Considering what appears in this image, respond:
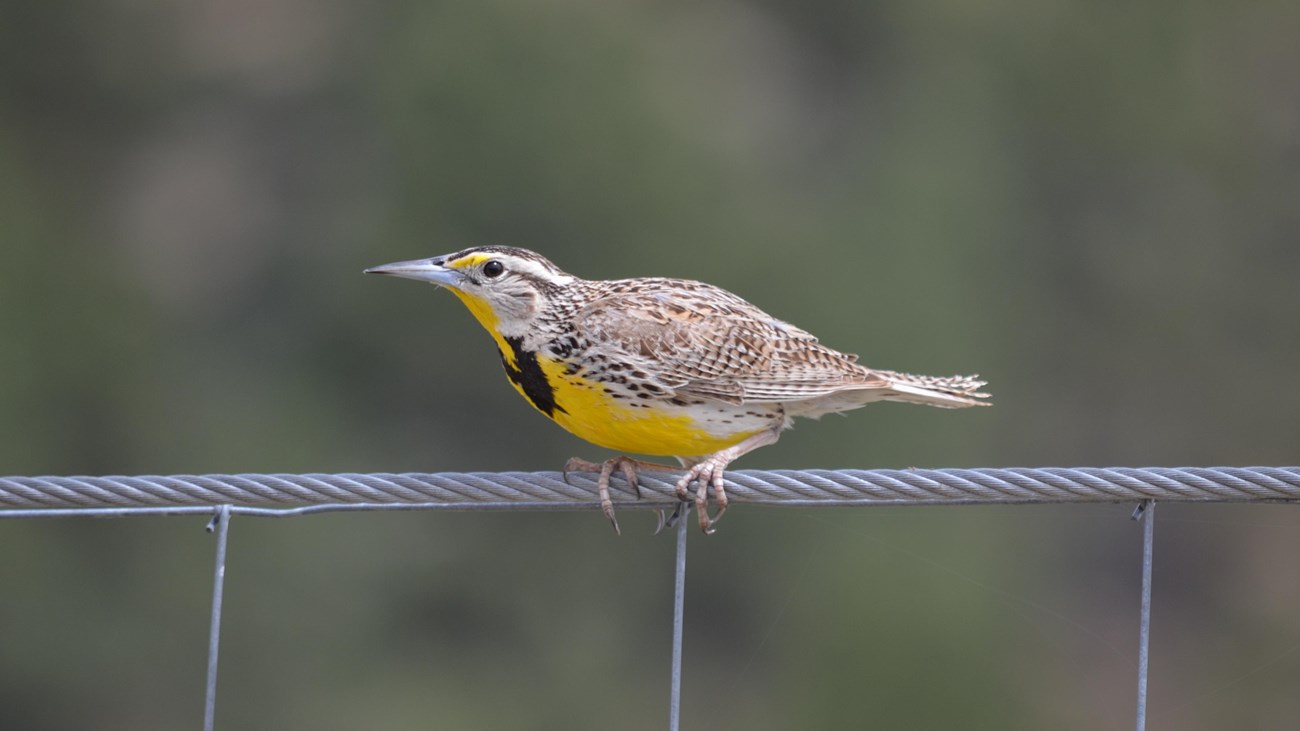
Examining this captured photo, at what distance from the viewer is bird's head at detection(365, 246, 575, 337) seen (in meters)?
4.79

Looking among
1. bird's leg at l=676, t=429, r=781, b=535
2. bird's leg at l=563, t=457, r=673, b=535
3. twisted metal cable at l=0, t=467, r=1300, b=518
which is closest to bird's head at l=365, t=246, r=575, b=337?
bird's leg at l=563, t=457, r=673, b=535

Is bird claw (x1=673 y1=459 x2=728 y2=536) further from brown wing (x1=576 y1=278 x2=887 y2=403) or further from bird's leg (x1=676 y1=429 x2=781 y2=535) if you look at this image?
brown wing (x1=576 y1=278 x2=887 y2=403)

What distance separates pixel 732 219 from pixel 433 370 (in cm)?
447

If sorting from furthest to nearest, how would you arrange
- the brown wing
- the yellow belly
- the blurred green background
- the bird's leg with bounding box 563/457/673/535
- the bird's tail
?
the blurred green background, the bird's tail, the brown wing, the yellow belly, the bird's leg with bounding box 563/457/673/535

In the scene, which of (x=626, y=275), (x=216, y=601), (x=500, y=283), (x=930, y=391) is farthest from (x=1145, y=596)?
(x=626, y=275)

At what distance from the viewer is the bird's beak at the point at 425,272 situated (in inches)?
179

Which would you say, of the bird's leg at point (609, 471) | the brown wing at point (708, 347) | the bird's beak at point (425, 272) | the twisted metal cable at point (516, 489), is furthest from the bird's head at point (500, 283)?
the twisted metal cable at point (516, 489)

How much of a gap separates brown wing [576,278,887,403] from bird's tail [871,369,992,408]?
5cm

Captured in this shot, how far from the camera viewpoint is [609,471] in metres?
4.31

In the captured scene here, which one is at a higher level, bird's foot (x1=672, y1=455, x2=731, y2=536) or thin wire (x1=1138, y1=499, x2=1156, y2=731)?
bird's foot (x1=672, y1=455, x2=731, y2=536)

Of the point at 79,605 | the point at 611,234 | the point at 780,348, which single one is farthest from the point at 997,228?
the point at 780,348

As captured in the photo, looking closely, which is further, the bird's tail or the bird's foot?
the bird's tail

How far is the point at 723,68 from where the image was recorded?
2644 cm

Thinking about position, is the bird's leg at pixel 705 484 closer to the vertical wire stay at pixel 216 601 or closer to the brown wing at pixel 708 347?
the brown wing at pixel 708 347
